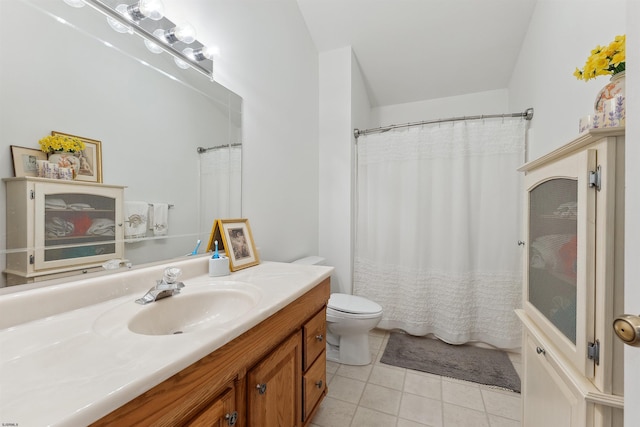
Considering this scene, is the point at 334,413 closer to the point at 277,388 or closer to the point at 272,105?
the point at 277,388

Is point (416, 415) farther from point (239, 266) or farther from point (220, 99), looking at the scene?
point (220, 99)

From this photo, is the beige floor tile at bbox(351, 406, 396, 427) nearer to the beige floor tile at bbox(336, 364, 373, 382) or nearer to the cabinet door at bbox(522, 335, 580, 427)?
the beige floor tile at bbox(336, 364, 373, 382)

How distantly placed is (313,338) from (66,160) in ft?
3.62

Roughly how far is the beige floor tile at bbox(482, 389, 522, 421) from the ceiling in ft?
8.29

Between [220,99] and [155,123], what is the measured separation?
418 mm

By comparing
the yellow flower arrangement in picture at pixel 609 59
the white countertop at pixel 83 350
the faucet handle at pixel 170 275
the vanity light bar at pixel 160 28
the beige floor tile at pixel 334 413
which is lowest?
the beige floor tile at pixel 334 413

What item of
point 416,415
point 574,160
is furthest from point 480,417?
point 574,160

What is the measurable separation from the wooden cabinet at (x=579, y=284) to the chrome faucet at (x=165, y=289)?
1.16 metres

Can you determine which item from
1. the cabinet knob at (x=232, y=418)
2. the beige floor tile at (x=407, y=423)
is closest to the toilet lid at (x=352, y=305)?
the beige floor tile at (x=407, y=423)

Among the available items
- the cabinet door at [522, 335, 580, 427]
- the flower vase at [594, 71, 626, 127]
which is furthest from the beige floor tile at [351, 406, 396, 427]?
the flower vase at [594, 71, 626, 127]

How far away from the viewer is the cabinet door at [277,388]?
0.78m

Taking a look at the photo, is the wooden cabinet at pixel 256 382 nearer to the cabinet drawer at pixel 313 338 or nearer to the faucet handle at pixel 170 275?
the cabinet drawer at pixel 313 338

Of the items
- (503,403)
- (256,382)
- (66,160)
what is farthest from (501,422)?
(66,160)

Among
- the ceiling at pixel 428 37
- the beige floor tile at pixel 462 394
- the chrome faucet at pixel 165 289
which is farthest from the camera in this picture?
the ceiling at pixel 428 37
